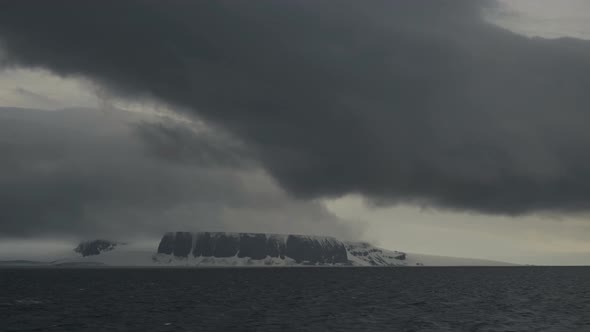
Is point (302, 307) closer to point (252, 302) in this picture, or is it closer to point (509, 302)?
point (252, 302)

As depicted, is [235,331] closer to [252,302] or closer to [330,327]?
[330,327]

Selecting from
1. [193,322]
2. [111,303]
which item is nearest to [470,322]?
[193,322]

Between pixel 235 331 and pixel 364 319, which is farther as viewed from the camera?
pixel 364 319

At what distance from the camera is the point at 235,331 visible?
70.8 meters

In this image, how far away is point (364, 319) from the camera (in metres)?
84.1

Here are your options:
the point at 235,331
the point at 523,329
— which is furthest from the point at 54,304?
the point at 523,329

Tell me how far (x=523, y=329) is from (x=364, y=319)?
69.1ft

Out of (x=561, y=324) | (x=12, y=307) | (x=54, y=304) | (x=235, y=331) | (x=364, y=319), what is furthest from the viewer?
(x=54, y=304)

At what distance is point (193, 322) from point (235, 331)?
10.9 meters

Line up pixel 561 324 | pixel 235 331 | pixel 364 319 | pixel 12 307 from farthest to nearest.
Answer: pixel 12 307 < pixel 364 319 < pixel 561 324 < pixel 235 331

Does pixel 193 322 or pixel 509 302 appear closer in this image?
pixel 193 322

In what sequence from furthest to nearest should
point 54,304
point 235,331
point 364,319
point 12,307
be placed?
point 54,304, point 12,307, point 364,319, point 235,331

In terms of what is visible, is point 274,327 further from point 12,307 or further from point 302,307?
point 12,307

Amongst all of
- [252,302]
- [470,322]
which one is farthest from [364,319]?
[252,302]
